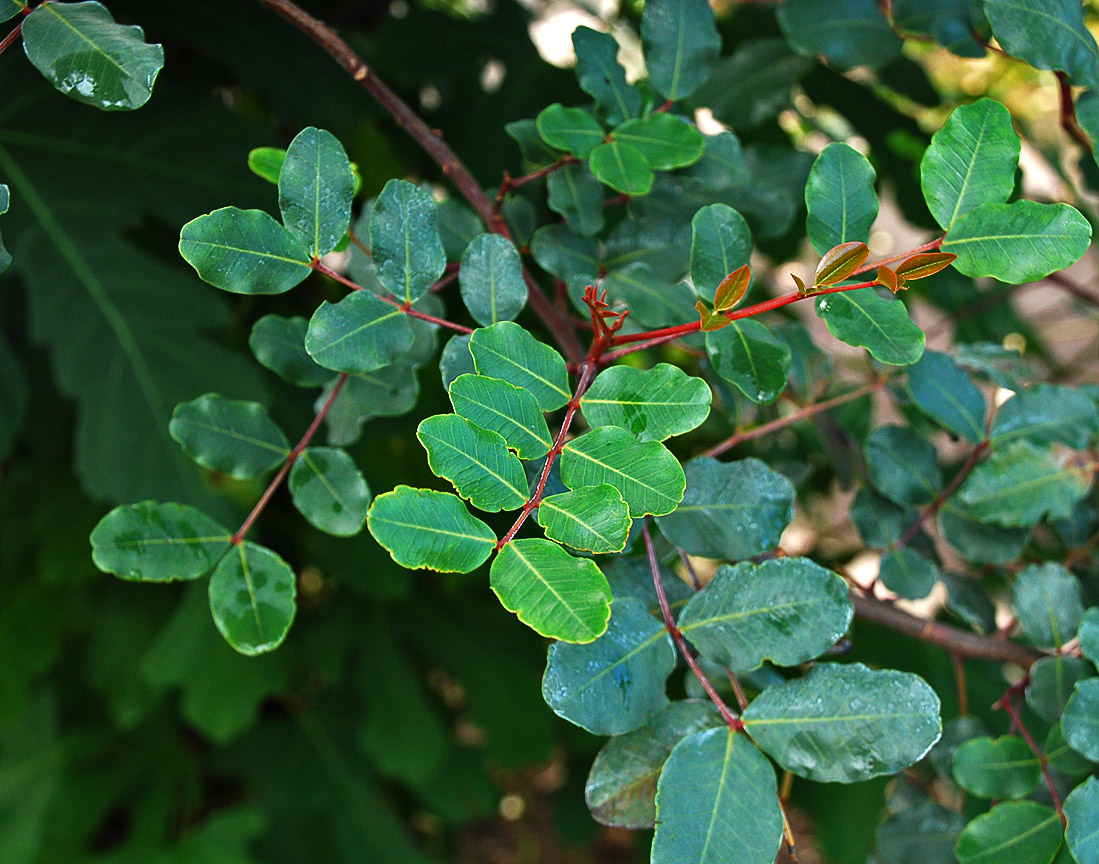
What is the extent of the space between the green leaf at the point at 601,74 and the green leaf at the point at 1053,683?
0.36m

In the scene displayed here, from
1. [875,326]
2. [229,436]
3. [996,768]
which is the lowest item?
[996,768]

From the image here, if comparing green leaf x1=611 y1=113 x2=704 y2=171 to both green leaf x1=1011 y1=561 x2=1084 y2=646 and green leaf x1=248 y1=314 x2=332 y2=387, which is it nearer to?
green leaf x1=248 y1=314 x2=332 y2=387

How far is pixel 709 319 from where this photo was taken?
313 millimetres

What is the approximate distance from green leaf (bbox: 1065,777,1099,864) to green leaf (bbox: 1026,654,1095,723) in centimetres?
9

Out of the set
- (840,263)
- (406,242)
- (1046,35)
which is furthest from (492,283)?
(1046,35)

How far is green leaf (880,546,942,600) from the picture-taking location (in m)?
0.50

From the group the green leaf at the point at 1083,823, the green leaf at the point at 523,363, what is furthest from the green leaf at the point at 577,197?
the green leaf at the point at 1083,823

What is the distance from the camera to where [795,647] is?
0.33 meters

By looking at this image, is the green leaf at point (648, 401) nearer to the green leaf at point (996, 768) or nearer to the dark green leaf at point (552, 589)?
the dark green leaf at point (552, 589)

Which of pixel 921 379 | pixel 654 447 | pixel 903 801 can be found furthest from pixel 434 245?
pixel 903 801

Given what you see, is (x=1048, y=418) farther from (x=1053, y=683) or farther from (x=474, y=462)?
(x=474, y=462)

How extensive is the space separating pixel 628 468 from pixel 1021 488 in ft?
0.98

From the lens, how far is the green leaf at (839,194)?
1.15 feet

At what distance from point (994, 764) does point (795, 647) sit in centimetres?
17
